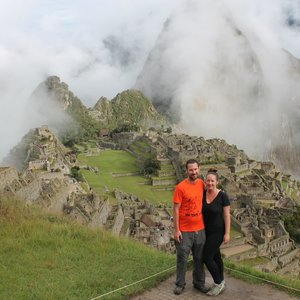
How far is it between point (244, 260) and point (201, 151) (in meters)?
25.0

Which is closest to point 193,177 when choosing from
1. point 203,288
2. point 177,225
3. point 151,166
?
point 177,225

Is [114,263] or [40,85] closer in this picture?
[114,263]

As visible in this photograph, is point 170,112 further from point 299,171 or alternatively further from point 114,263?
point 114,263

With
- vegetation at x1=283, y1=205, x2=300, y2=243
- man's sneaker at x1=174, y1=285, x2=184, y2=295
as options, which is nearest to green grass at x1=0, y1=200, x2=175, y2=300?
man's sneaker at x1=174, y1=285, x2=184, y2=295

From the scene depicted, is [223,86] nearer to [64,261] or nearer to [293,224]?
[293,224]

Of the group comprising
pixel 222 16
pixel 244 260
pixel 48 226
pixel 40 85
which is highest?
pixel 222 16

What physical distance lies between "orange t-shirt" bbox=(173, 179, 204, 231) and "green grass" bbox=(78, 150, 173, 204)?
19.2 metres

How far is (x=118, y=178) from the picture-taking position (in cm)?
3906

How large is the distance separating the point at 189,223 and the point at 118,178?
3304 centimetres

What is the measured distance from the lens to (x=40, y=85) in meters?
→ 94.6

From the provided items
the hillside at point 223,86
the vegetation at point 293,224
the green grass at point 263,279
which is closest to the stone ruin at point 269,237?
the vegetation at point 293,224

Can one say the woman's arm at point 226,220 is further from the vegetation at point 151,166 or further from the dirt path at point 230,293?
the vegetation at point 151,166

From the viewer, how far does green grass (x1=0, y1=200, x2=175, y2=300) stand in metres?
6.26

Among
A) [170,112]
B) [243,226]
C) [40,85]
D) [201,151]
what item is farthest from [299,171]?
[243,226]
